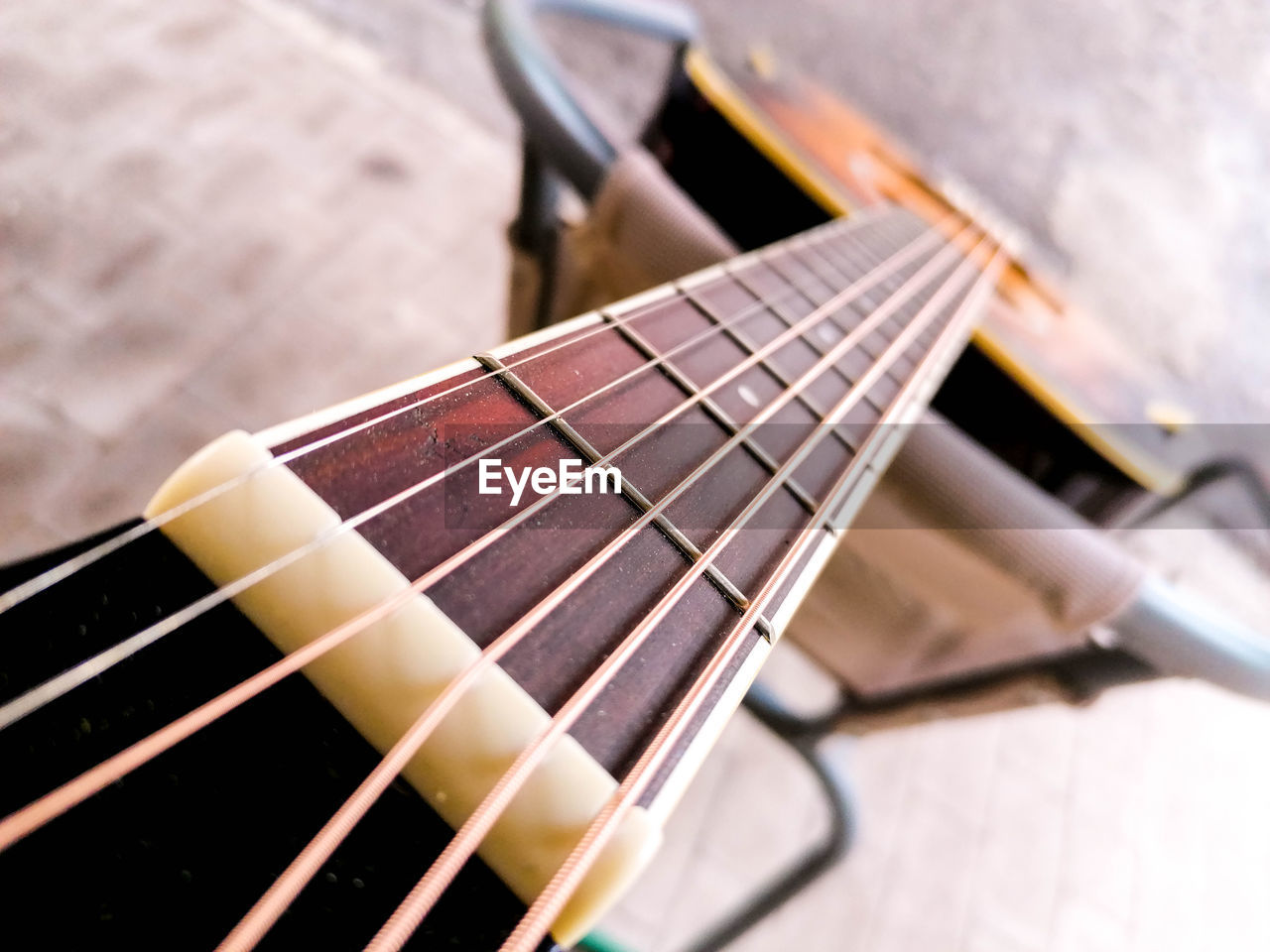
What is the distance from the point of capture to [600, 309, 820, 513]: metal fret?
447 mm

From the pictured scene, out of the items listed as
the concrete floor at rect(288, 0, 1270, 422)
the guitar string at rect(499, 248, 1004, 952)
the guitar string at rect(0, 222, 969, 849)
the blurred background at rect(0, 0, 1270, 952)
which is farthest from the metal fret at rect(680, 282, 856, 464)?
the concrete floor at rect(288, 0, 1270, 422)

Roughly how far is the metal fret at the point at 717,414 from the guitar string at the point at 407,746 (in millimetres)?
37

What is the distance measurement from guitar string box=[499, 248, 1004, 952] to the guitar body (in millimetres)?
588

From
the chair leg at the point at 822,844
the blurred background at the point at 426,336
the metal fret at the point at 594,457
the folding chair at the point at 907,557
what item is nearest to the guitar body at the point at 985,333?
the folding chair at the point at 907,557

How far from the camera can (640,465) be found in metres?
0.39

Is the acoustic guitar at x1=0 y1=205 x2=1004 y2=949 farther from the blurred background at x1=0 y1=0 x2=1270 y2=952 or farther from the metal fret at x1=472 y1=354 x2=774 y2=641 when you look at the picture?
the blurred background at x1=0 y1=0 x2=1270 y2=952

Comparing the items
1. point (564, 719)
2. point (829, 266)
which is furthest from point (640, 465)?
point (829, 266)

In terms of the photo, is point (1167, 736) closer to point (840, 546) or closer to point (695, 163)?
point (840, 546)

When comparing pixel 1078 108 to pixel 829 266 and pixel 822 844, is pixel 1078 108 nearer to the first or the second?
pixel 829 266

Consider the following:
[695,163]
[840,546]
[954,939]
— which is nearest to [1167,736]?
[954,939]

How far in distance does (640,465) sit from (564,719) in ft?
0.50

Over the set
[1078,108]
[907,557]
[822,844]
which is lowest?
[822,844]

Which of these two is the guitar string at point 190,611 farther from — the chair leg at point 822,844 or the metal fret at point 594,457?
the chair leg at point 822,844

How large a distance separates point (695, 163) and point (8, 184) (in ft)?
3.30
